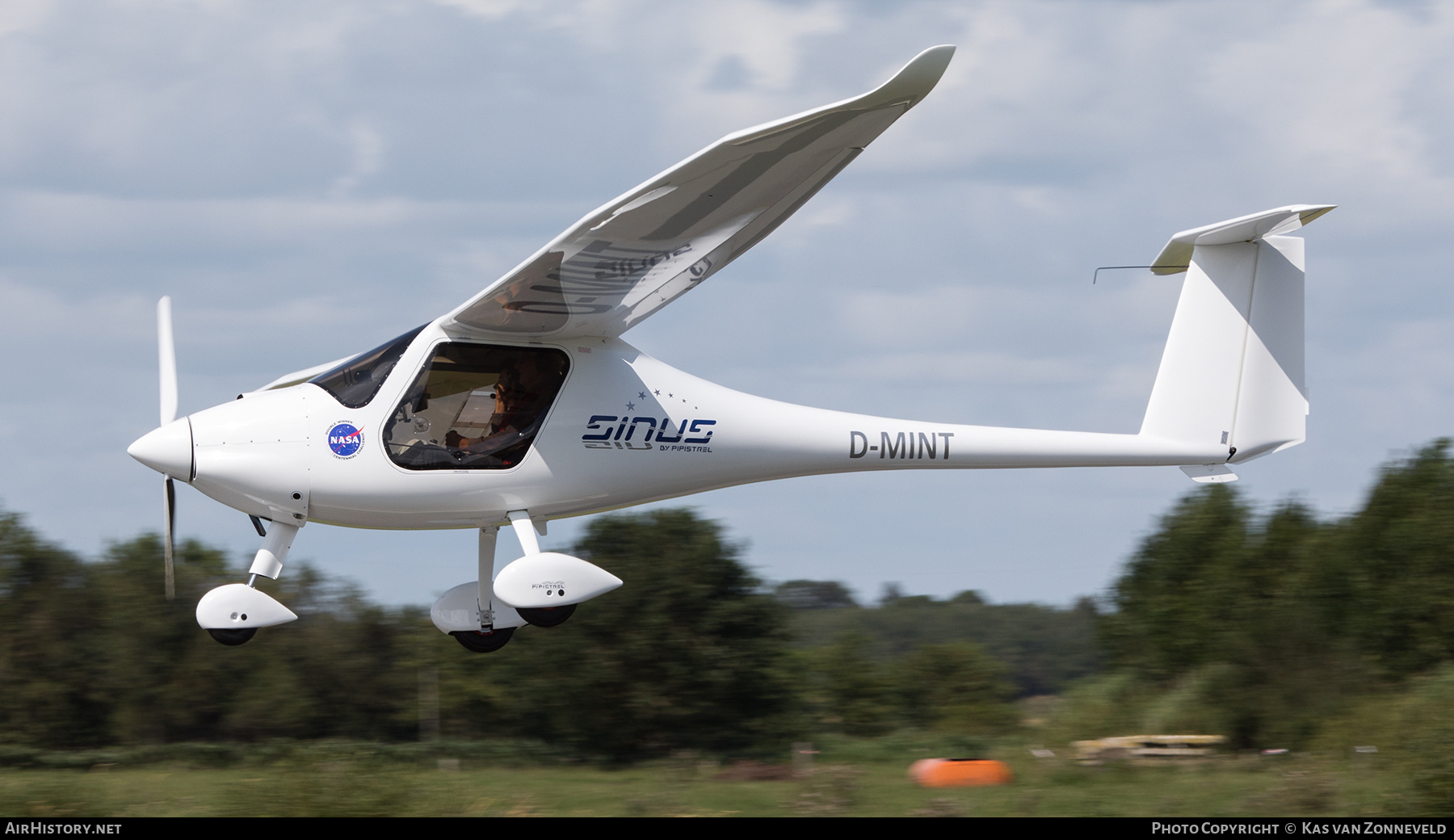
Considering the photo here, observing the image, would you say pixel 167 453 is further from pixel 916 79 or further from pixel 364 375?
pixel 916 79

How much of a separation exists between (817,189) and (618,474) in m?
2.52

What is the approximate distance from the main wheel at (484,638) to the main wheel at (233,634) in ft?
6.04

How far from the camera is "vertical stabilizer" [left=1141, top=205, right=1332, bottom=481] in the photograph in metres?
11.1

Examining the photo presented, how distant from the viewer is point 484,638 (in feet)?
35.0

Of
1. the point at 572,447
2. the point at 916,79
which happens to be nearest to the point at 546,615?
the point at 572,447

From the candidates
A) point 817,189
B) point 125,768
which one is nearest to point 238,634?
point 817,189

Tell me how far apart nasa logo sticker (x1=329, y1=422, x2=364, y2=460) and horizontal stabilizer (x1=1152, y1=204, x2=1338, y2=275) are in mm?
6835

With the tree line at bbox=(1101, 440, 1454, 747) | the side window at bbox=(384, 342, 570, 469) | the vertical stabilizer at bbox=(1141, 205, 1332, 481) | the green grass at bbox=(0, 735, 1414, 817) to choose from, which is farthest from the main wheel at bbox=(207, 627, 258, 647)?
the tree line at bbox=(1101, 440, 1454, 747)

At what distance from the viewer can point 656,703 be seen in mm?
34594

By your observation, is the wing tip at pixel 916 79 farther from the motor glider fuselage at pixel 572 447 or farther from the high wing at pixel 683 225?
the motor glider fuselage at pixel 572 447

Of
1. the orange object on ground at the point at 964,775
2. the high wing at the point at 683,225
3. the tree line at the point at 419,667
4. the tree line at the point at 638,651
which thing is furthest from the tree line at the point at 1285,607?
the high wing at the point at 683,225

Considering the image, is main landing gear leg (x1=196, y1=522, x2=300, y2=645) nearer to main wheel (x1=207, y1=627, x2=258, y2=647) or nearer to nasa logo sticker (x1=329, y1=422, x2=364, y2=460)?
main wheel (x1=207, y1=627, x2=258, y2=647)

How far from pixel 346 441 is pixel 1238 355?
7234 millimetres

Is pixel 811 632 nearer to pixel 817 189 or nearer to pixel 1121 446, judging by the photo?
pixel 1121 446
